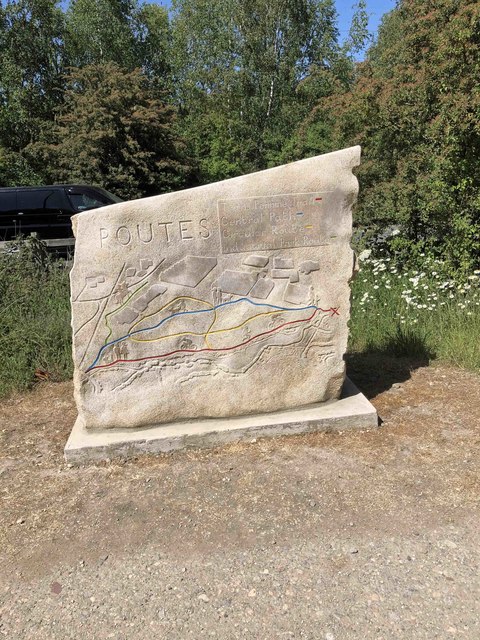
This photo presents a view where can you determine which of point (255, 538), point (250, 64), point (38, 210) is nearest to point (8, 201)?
point (38, 210)

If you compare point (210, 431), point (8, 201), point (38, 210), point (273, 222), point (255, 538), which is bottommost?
point (255, 538)

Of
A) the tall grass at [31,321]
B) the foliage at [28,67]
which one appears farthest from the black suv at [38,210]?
the foliage at [28,67]

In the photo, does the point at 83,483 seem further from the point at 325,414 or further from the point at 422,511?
the point at 422,511

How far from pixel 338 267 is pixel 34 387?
2.99 meters

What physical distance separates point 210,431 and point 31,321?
2.64 meters

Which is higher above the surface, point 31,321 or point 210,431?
point 31,321

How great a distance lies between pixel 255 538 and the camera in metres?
2.69

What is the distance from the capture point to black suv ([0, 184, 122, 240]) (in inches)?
373

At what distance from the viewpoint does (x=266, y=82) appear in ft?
69.6

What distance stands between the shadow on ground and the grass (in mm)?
11

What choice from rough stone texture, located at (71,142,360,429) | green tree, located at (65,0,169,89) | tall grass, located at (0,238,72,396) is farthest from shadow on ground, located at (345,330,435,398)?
green tree, located at (65,0,169,89)

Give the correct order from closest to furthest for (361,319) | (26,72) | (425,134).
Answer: (361,319)
(425,134)
(26,72)

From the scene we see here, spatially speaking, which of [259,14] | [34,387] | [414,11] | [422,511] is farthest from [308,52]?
[422,511]

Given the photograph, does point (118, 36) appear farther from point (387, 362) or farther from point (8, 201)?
point (387, 362)
